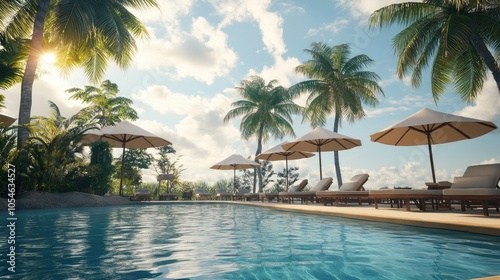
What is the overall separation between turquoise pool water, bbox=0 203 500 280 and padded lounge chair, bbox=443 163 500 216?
1722 millimetres

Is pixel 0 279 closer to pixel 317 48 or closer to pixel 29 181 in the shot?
pixel 29 181

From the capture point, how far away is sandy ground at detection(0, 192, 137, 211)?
32.7ft

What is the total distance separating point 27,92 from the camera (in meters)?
11.7

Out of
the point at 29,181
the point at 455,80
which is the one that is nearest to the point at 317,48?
the point at 455,80

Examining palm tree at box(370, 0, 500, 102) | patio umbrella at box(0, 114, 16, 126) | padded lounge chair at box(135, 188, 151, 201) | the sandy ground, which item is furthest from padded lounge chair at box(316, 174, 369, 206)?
patio umbrella at box(0, 114, 16, 126)

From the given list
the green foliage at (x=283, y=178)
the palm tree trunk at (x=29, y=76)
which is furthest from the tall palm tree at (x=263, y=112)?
the palm tree trunk at (x=29, y=76)

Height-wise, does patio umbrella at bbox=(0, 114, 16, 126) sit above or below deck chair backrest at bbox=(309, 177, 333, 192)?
above

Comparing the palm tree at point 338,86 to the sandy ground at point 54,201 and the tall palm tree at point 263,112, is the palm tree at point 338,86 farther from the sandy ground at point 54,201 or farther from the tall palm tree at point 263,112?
the sandy ground at point 54,201

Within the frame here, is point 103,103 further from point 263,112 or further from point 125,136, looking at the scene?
point 263,112

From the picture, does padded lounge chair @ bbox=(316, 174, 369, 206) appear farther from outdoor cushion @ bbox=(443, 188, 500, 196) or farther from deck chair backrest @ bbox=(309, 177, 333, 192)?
outdoor cushion @ bbox=(443, 188, 500, 196)

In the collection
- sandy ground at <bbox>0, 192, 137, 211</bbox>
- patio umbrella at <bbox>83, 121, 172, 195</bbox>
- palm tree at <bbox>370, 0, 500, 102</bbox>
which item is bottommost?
sandy ground at <bbox>0, 192, 137, 211</bbox>

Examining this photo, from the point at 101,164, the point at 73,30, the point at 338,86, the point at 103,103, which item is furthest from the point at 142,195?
the point at 338,86

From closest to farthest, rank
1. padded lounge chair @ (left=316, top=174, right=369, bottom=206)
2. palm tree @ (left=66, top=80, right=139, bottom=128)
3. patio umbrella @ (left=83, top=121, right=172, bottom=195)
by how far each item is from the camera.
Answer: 1. padded lounge chair @ (left=316, top=174, right=369, bottom=206)
2. patio umbrella @ (left=83, top=121, right=172, bottom=195)
3. palm tree @ (left=66, top=80, right=139, bottom=128)

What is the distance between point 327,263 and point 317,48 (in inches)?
903
